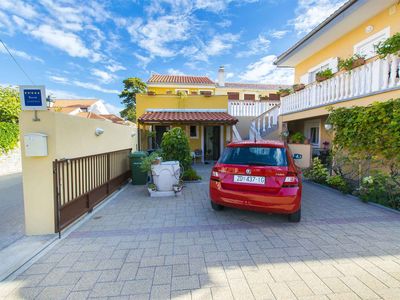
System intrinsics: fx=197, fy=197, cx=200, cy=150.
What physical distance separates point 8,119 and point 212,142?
11.7 m

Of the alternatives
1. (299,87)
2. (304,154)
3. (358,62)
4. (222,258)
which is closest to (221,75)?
(299,87)

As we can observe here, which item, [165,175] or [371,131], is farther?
[165,175]

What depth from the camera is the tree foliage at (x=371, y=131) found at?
468 cm

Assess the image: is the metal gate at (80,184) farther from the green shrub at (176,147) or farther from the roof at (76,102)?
the roof at (76,102)

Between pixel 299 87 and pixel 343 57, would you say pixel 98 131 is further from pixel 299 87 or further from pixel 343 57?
pixel 343 57

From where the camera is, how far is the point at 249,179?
3.69m

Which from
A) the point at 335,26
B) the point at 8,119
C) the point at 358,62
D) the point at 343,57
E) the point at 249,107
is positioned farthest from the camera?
the point at 249,107

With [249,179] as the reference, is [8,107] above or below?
above

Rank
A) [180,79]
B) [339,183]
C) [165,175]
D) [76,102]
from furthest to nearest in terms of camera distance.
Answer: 1. [76,102]
2. [180,79]
3. [339,183]
4. [165,175]

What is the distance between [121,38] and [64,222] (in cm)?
1149

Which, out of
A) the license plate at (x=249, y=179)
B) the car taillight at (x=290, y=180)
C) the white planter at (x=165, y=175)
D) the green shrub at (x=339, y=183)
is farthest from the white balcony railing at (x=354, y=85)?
the white planter at (x=165, y=175)

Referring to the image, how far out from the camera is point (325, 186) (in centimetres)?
674

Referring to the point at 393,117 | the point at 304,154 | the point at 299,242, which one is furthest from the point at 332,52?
the point at 299,242

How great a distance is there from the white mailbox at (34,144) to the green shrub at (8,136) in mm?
8977
